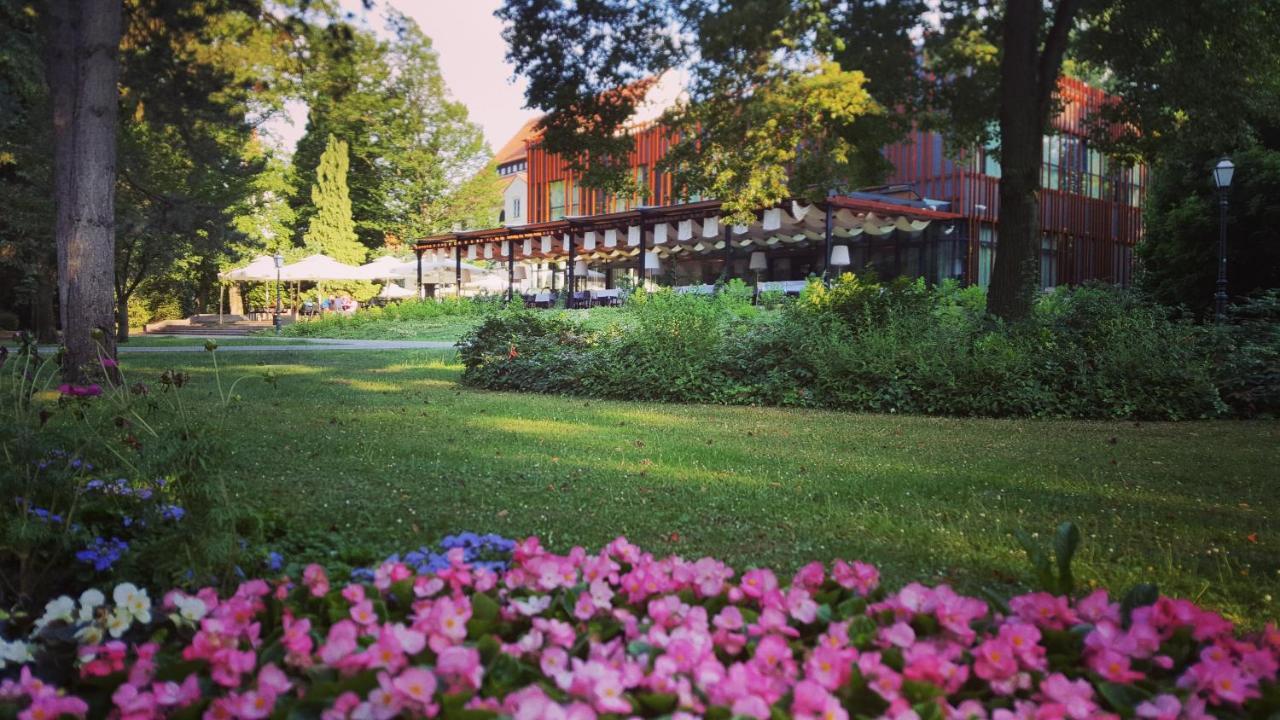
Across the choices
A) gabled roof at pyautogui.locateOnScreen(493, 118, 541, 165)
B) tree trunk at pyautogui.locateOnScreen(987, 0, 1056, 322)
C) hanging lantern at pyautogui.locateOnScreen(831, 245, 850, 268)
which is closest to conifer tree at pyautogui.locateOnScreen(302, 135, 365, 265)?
gabled roof at pyautogui.locateOnScreen(493, 118, 541, 165)

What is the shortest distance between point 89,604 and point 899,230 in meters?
30.0

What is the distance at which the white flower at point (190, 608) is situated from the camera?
196cm

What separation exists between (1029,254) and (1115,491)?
21.1ft

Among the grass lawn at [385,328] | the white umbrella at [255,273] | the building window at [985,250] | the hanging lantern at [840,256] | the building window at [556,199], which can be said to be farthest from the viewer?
the building window at [556,199]

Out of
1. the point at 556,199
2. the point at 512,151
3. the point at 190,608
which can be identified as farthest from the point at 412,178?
the point at 190,608

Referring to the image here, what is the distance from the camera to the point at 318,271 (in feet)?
100

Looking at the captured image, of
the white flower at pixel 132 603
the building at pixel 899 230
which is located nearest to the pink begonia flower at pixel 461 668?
the white flower at pixel 132 603

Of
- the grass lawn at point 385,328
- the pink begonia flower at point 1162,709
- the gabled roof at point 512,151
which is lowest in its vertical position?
the pink begonia flower at point 1162,709

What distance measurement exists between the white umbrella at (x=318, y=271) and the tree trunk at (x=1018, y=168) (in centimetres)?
2423

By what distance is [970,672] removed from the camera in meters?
1.76

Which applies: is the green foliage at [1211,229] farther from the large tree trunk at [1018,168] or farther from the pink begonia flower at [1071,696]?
the pink begonia flower at [1071,696]

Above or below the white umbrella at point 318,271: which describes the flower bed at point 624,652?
below

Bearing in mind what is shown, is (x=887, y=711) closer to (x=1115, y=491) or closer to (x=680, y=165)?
(x=1115, y=491)

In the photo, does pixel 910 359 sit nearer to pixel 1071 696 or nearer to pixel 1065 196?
pixel 1071 696
